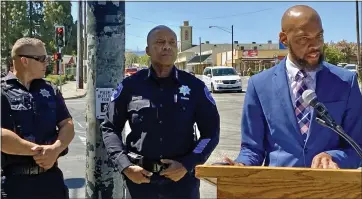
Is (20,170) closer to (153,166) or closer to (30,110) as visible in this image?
(30,110)

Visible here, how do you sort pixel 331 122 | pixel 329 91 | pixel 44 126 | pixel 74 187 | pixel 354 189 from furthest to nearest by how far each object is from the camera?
1. pixel 74 187
2. pixel 44 126
3. pixel 329 91
4. pixel 331 122
5. pixel 354 189

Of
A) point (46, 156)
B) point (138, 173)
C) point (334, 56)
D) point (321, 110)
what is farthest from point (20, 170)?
point (334, 56)

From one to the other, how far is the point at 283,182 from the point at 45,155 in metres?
1.90

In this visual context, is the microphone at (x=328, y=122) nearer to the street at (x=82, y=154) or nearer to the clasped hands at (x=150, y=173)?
the clasped hands at (x=150, y=173)

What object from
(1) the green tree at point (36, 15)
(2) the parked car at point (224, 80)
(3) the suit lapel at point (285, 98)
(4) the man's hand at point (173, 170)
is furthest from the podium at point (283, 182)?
(1) the green tree at point (36, 15)

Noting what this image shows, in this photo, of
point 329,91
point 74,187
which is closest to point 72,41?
point 74,187

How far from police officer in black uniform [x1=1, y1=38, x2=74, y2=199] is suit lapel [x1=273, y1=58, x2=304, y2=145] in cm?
155

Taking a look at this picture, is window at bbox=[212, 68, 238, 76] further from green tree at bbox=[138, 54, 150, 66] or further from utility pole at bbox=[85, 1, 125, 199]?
utility pole at bbox=[85, 1, 125, 199]

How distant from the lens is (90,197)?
381 centimetres

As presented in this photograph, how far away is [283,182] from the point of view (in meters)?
1.67

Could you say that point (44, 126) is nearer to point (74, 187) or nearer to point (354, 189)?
point (354, 189)

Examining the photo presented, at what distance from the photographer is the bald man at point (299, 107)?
2.35 metres

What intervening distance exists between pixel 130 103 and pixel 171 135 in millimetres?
339

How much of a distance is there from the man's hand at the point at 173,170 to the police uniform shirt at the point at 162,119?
0.03 meters
